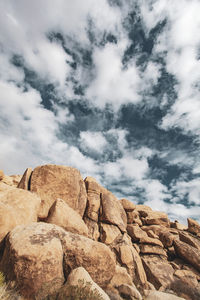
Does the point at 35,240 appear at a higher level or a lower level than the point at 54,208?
lower

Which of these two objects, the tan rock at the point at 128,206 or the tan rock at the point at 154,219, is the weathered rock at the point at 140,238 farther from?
the tan rock at the point at 154,219

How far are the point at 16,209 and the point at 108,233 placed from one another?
10416 millimetres

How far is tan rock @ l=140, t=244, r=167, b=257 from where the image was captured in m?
18.4

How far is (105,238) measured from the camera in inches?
642

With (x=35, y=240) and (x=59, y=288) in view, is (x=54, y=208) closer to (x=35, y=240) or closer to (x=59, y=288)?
(x=35, y=240)

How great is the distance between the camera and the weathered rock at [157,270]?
595 inches

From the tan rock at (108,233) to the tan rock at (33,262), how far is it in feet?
30.5

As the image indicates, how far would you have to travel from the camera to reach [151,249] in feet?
61.2

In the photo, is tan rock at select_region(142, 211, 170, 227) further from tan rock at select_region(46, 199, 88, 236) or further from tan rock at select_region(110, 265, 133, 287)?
tan rock at select_region(46, 199, 88, 236)

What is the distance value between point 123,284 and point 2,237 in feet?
25.1

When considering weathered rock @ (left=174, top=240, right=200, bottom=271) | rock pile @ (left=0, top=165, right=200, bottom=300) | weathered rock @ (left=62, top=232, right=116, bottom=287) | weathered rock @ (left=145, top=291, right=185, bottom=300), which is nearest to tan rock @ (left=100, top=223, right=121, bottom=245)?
rock pile @ (left=0, top=165, right=200, bottom=300)

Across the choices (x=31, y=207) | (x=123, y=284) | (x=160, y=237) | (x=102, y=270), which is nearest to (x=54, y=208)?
(x=31, y=207)

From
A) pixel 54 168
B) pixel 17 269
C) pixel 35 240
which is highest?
pixel 54 168

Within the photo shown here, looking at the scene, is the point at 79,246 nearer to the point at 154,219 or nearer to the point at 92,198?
the point at 92,198
